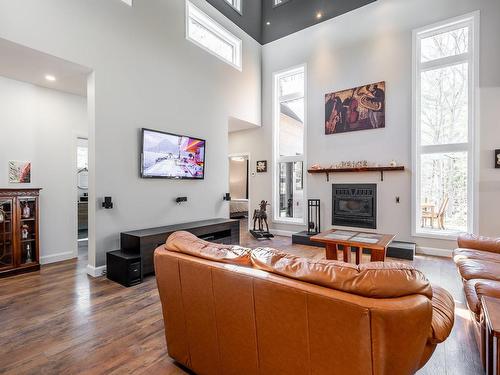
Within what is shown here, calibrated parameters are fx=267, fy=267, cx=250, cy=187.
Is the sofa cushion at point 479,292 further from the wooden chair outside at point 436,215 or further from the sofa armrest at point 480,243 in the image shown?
the wooden chair outside at point 436,215

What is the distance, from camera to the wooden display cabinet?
363cm

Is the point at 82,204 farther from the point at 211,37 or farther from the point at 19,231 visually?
the point at 211,37

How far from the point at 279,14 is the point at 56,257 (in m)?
7.21

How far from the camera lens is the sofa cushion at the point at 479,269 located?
7.46ft

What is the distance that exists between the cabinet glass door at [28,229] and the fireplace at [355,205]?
17.9 feet

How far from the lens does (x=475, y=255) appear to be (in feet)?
9.26

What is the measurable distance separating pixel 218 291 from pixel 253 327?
0.26 meters

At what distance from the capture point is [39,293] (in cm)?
312

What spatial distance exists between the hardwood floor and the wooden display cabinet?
253mm

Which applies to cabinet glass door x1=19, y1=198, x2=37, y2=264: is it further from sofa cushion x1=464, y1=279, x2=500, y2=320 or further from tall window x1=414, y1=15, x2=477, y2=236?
tall window x1=414, y1=15, x2=477, y2=236

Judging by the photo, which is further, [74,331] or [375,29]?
[375,29]

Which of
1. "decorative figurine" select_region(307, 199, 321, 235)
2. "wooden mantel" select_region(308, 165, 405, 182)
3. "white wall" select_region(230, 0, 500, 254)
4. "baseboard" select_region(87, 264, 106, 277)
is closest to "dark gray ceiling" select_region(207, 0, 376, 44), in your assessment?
"white wall" select_region(230, 0, 500, 254)

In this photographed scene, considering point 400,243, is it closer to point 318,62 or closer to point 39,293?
point 318,62

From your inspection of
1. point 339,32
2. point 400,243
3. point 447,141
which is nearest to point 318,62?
point 339,32
